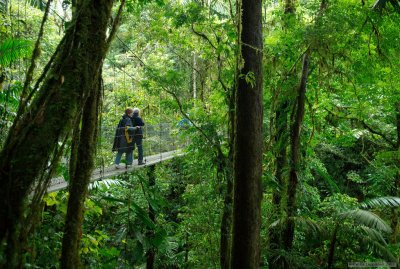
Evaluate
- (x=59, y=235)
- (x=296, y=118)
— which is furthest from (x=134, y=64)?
(x=59, y=235)

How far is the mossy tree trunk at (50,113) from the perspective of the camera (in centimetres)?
130

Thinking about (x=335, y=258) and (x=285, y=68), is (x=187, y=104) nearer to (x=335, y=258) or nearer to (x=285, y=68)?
(x=285, y=68)

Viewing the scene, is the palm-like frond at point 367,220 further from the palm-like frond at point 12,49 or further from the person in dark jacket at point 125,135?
the palm-like frond at point 12,49

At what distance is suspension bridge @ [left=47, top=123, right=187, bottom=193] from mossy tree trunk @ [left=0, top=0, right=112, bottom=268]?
8.28ft

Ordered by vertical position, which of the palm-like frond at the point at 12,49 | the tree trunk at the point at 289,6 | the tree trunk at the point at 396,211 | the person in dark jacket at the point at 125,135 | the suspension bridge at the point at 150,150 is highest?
the tree trunk at the point at 289,6

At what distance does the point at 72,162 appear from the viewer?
2020mm

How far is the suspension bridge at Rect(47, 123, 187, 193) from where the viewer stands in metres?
5.46

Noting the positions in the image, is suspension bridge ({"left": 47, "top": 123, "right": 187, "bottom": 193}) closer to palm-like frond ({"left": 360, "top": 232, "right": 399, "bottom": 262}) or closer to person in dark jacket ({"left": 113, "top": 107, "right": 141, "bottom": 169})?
person in dark jacket ({"left": 113, "top": 107, "right": 141, "bottom": 169})

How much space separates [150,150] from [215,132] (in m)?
6.36

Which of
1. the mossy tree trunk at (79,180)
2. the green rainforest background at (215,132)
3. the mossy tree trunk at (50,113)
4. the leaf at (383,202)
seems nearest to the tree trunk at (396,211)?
the green rainforest background at (215,132)

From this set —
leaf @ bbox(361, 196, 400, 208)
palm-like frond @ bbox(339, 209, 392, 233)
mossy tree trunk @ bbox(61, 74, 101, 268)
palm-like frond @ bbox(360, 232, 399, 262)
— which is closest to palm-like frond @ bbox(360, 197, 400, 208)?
leaf @ bbox(361, 196, 400, 208)

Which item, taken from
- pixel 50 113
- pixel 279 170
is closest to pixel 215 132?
pixel 279 170

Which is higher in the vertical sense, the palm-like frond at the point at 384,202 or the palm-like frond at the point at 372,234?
the palm-like frond at the point at 384,202

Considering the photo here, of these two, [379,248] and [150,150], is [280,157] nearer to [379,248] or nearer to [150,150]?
[379,248]
